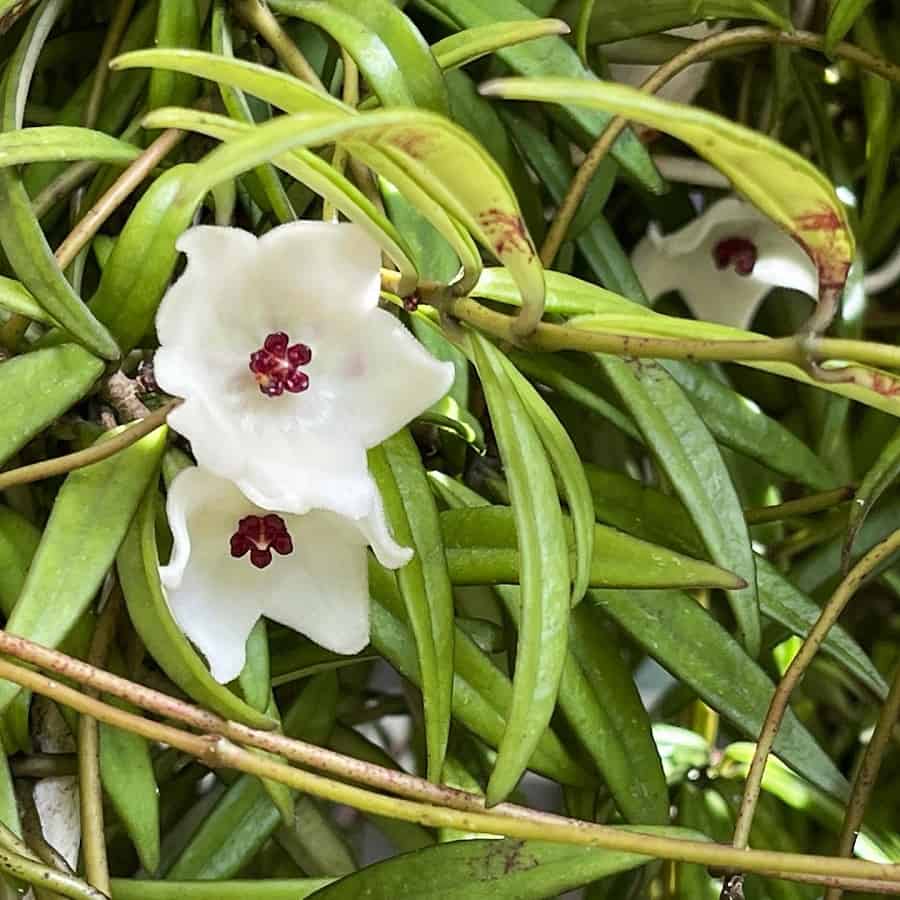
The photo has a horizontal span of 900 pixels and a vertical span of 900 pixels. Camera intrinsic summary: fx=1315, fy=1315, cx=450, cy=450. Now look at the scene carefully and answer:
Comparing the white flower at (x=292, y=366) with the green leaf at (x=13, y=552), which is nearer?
Answer: the white flower at (x=292, y=366)

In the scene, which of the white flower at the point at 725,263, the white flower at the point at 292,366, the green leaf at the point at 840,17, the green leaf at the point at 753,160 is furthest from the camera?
the white flower at the point at 725,263

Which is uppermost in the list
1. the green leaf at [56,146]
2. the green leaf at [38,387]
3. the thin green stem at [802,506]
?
the green leaf at [56,146]

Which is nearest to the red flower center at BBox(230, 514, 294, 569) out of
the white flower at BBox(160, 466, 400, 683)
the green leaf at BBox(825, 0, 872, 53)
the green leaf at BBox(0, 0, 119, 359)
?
the white flower at BBox(160, 466, 400, 683)

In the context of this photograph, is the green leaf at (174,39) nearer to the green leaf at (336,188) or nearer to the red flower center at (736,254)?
the green leaf at (336,188)

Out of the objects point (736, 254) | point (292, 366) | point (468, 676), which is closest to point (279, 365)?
point (292, 366)

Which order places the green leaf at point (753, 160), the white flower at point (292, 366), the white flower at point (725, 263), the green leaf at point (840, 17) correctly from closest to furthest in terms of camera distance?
1. the green leaf at point (753, 160)
2. the white flower at point (292, 366)
3. the green leaf at point (840, 17)
4. the white flower at point (725, 263)

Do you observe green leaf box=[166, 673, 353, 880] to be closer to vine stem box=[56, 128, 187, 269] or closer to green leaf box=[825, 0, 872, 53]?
vine stem box=[56, 128, 187, 269]

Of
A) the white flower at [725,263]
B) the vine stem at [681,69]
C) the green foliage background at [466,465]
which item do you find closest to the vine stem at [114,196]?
the green foliage background at [466,465]
